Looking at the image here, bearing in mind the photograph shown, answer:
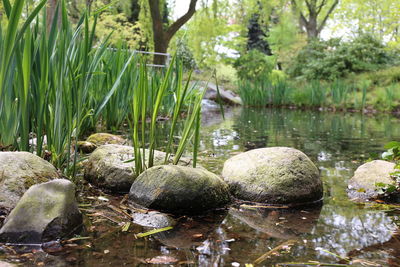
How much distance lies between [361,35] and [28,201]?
686 inches

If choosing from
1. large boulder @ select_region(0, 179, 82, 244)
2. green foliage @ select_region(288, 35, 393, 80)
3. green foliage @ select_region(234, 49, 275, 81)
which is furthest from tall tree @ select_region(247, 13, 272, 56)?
large boulder @ select_region(0, 179, 82, 244)

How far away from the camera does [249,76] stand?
53.4 feet

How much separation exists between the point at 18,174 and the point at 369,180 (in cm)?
196

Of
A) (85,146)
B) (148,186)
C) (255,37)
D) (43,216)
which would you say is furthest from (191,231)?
(255,37)

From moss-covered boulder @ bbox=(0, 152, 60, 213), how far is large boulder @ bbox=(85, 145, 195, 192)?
1.31 ft

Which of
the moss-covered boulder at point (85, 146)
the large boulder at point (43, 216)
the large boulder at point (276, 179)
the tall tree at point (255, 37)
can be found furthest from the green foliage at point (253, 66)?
the large boulder at point (43, 216)

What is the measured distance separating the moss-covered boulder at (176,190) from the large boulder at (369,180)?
883 millimetres

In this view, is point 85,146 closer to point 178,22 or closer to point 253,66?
point 178,22

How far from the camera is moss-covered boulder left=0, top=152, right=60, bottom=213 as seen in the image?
5.22 ft

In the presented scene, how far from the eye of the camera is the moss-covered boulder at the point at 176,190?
1.85 m

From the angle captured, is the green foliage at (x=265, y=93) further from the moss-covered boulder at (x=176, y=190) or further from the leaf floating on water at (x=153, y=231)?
the leaf floating on water at (x=153, y=231)

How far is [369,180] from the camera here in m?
2.35

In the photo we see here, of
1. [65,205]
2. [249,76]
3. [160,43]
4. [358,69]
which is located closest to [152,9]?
[160,43]

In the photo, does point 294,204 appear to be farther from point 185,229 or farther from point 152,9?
point 152,9
